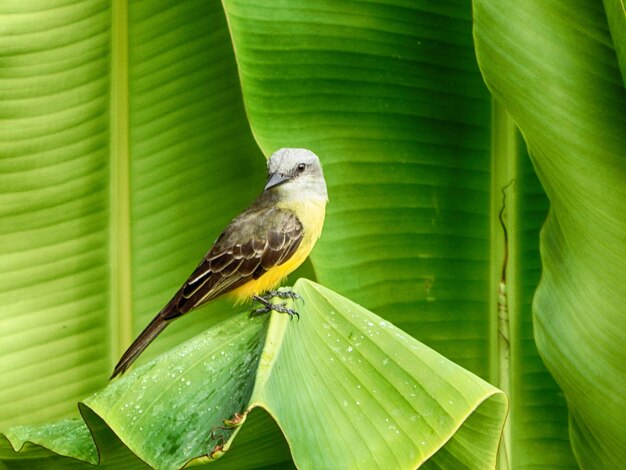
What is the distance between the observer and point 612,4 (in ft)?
4.92

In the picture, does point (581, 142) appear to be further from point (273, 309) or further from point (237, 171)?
point (237, 171)

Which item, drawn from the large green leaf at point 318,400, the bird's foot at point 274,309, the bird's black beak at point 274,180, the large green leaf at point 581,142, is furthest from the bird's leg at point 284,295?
the large green leaf at point 581,142

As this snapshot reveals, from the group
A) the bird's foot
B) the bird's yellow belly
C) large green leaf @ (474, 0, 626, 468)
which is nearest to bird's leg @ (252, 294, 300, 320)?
the bird's foot

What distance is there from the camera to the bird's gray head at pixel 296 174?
86.4 inches

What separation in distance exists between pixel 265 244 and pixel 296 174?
0.68ft

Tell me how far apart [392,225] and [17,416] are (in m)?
0.96

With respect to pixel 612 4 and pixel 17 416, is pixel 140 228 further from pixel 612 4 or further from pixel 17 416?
pixel 612 4

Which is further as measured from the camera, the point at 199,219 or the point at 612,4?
the point at 199,219

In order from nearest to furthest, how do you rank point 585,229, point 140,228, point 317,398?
point 317,398 → point 585,229 → point 140,228

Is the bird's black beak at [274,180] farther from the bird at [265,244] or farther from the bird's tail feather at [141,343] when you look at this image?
the bird's tail feather at [141,343]

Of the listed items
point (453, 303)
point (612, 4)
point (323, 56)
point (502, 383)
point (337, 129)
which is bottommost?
point (502, 383)

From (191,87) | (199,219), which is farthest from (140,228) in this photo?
(191,87)

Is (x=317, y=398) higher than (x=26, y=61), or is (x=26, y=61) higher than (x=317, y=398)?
(x=26, y=61)

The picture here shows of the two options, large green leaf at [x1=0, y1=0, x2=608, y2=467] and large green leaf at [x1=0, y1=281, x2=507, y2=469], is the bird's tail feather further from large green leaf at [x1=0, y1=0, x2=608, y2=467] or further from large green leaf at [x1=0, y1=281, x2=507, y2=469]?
large green leaf at [x1=0, y1=281, x2=507, y2=469]
